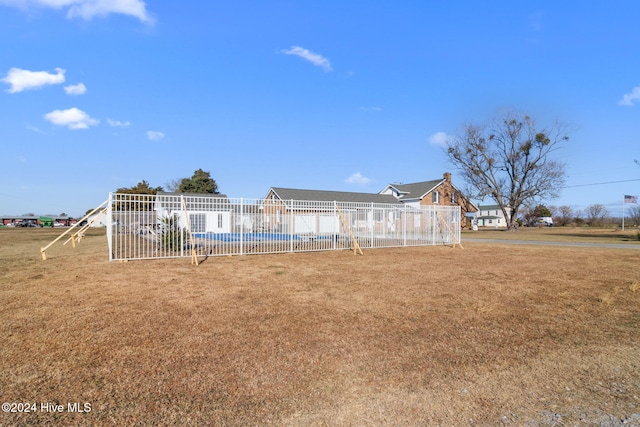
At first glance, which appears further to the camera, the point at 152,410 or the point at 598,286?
the point at 598,286

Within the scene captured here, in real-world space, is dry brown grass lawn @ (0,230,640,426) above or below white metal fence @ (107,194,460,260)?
below

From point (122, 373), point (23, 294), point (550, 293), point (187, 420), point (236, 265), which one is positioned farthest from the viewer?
point (236, 265)

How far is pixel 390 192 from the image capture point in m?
49.4

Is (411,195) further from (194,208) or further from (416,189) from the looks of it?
(194,208)

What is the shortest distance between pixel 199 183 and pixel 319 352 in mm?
56134

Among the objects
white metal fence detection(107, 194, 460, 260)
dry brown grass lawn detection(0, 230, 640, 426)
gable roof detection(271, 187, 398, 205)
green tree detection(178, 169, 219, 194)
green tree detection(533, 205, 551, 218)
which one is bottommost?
dry brown grass lawn detection(0, 230, 640, 426)

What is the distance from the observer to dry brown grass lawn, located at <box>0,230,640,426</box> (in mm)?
2736

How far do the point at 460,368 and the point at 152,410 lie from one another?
9.19 feet

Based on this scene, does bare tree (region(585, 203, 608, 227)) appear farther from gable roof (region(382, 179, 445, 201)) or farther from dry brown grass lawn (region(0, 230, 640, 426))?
dry brown grass lawn (region(0, 230, 640, 426))

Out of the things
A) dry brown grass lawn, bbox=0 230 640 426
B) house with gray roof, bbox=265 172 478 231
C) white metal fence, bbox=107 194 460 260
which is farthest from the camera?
house with gray roof, bbox=265 172 478 231

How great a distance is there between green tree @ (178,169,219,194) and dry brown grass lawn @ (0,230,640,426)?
5015 centimetres

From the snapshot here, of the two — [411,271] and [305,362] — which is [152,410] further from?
[411,271]

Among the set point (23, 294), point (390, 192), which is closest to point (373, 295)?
point (23, 294)

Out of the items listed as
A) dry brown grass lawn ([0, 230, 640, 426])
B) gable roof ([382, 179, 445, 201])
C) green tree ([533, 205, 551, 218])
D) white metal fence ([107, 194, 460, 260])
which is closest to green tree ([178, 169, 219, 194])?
gable roof ([382, 179, 445, 201])
